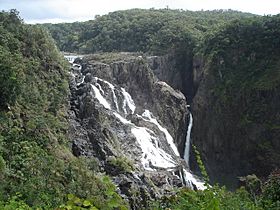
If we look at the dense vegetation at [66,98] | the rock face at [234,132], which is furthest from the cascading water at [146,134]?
the rock face at [234,132]

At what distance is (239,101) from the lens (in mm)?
39906

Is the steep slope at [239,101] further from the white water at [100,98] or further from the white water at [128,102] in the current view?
the white water at [100,98]

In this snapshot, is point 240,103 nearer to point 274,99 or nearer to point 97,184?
point 274,99

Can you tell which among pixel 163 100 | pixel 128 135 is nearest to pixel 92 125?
pixel 128 135

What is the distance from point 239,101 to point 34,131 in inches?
996

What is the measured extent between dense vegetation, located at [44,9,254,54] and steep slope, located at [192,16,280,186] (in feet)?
18.6

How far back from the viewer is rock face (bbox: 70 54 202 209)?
21.9m

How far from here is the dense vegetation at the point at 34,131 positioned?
49.1 feet

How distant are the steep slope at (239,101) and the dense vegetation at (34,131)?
61.1 feet

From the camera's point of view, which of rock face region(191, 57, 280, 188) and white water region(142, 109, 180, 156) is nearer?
white water region(142, 109, 180, 156)

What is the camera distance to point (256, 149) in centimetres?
3666

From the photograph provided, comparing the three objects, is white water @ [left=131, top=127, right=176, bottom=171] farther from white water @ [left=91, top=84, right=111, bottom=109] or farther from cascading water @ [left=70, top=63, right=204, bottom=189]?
white water @ [left=91, top=84, right=111, bottom=109]

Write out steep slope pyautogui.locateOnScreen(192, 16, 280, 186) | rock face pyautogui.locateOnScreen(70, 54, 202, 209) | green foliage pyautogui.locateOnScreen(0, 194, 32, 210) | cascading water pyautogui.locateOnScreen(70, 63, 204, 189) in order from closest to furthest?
green foliage pyautogui.locateOnScreen(0, 194, 32, 210), rock face pyautogui.locateOnScreen(70, 54, 202, 209), cascading water pyautogui.locateOnScreen(70, 63, 204, 189), steep slope pyautogui.locateOnScreen(192, 16, 280, 186)

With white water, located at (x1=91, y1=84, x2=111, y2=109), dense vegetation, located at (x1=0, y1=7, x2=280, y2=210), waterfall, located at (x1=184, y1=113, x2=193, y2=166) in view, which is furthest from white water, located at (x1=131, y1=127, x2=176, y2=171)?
waterfall, located at (x1=184, y1=113, x2=193, y2=166)
